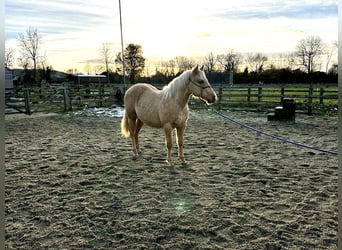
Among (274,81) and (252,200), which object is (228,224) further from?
(274,81)

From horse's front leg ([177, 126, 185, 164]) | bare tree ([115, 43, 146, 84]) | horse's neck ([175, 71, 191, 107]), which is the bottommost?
horse's front leg ([177, 126, 185, 164])

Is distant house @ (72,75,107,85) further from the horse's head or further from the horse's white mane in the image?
the horse's head

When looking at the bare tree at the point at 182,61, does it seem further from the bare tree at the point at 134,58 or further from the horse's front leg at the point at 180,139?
the horse's front leg at the point at 180,139

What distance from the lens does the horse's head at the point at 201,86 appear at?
11.8 feet

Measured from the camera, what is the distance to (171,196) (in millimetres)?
2926

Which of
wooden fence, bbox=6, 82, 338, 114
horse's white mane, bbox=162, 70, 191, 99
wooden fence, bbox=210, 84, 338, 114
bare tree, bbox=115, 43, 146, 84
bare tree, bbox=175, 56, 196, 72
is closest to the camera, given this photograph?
horse's white mane, bbox=162, 70, 191, 99

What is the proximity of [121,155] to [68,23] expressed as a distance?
5.79 meters

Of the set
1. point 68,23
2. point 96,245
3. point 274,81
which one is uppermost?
point 68,23

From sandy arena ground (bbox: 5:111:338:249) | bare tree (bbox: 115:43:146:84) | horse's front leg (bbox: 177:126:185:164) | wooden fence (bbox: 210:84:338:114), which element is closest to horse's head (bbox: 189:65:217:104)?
horse's front leg (bbox: 177:126:185:164)

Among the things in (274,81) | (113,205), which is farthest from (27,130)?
(274,81)

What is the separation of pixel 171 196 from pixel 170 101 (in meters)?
1.45

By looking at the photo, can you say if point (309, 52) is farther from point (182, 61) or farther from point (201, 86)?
point (201, 86)

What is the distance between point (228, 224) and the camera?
7.70ft

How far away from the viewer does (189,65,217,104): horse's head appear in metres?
3.61
